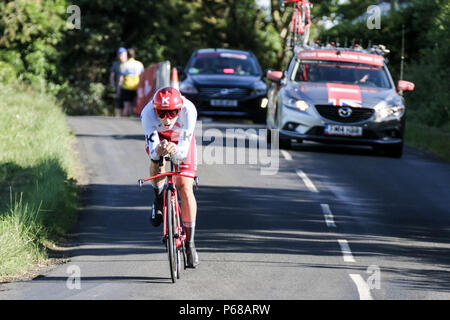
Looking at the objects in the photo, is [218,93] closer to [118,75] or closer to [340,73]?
[118,75]

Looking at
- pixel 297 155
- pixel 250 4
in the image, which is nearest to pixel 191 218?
pixel 297 155

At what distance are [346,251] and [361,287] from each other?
1.83 meters

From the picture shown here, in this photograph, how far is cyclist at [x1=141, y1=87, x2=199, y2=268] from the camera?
27.0 ft

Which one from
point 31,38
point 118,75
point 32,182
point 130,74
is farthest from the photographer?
point 31,38

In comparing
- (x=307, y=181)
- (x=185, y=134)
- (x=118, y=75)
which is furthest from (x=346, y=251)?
(x=118, y=75)

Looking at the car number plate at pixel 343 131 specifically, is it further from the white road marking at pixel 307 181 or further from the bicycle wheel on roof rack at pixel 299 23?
the bicycle wheel on roof rack at pixel 299 23

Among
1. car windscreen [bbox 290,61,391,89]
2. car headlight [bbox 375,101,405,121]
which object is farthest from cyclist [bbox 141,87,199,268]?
car windscreen [bbox 290,61,391,89]

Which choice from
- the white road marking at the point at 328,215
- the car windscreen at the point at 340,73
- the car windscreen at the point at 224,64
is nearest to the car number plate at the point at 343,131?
the car windscreen at the point at 340,73

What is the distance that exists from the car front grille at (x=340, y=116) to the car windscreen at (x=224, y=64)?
686cm

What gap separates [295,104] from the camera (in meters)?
17.2

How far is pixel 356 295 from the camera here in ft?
26.6

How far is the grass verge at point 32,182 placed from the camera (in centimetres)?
1010

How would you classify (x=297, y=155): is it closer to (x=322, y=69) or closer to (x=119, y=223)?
(x=322, y=69)
